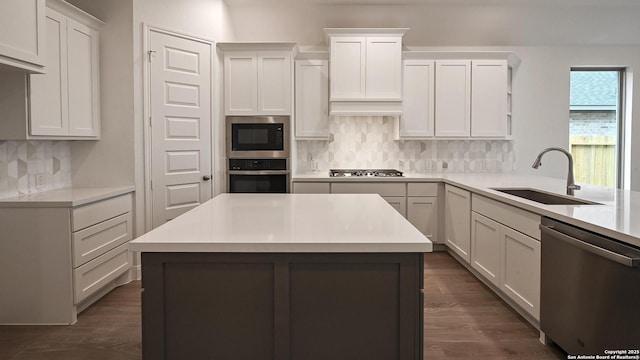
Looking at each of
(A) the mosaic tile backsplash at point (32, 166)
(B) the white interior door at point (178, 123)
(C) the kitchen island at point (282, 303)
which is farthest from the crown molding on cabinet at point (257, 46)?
(C) the kitchen island at point (282, 303)

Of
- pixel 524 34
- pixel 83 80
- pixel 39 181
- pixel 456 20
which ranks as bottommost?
pixel 39 181

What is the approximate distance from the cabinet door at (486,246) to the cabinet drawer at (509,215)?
59 millimetres

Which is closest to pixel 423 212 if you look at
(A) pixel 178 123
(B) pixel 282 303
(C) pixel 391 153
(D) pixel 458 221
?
(D) pixel 458 221

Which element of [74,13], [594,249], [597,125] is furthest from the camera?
[597,125]

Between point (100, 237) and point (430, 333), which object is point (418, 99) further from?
point (100, 237)

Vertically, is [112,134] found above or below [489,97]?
below

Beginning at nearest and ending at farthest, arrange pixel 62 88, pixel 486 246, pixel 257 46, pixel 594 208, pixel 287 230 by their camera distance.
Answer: pixel 287 230 → pixel 594 208 → pixel 62 88 → pixel 486 246 → pixel 257 46

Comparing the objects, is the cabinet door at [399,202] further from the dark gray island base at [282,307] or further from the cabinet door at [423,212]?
the dark gray island base at [282,307]

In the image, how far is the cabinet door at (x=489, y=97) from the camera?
495cm

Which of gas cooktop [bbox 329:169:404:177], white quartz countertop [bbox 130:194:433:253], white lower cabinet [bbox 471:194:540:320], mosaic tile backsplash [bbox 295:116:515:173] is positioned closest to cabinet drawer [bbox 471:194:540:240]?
white lower cabinet [bbox 471:194:540:320]

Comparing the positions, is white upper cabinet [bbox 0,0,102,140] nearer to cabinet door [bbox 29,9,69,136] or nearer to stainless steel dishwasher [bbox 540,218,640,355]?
cabinet door [bbox 29,9,69,136]

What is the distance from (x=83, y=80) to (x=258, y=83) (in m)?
1.72

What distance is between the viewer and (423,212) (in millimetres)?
4789

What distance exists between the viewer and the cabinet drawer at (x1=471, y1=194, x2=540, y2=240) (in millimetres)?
2617
